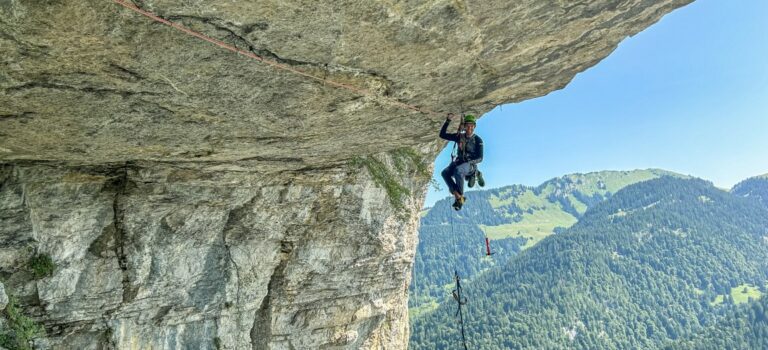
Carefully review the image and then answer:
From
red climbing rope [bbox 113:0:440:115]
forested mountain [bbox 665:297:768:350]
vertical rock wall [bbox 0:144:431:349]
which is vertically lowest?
forested mountain [bbox 665:297:768:350]

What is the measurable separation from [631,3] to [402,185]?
1083cm

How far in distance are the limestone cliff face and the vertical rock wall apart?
0.05 metres

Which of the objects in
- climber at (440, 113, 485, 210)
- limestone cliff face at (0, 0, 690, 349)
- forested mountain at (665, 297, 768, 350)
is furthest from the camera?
forested mountain at (665, 297, 768, 350)

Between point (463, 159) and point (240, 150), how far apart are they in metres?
4.78

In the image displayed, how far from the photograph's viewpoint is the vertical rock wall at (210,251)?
37.8 ft

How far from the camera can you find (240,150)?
10.7 meters

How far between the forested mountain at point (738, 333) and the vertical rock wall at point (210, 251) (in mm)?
160226

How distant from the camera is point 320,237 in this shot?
1575cm

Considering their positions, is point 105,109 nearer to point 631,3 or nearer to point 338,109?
point 338,109

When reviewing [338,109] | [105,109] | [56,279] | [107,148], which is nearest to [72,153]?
[107,148]

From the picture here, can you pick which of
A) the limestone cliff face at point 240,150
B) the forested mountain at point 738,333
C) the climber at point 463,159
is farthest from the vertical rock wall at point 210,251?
the forested mountain at point 738,333

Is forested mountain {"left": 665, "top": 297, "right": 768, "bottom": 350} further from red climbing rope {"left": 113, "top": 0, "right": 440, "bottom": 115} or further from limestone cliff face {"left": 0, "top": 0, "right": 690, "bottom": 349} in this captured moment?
red climbing rope {"left": 113, "top": 0, "right": 440, "bottom": 115}

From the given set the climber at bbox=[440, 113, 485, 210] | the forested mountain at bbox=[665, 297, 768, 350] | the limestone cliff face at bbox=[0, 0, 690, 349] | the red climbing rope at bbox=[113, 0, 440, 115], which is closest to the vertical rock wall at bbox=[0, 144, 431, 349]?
the limestone cliff face at bbox=[0, 0, 690, 349]

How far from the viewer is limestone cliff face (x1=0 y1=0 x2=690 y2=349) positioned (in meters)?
6.02
